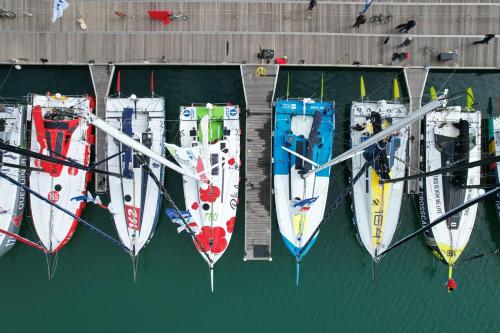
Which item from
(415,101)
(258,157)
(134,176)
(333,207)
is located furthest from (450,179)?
(134,176)

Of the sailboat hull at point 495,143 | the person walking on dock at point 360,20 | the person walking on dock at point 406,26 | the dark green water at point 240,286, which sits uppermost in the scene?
the person walking on dock at point 360,20

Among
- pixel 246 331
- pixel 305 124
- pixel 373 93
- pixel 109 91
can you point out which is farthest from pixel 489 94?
pixel 109 91

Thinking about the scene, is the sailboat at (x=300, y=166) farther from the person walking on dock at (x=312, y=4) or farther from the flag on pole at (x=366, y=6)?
the person walking on dock at (x=312, y=4)

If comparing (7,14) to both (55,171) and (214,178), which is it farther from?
(214,178)

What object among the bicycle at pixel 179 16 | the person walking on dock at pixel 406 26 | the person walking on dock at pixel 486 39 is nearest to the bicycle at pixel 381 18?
the person walking on dock at pixel 406 26

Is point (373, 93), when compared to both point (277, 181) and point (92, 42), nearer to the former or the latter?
point (277, 181)
